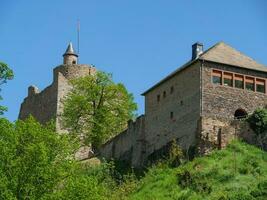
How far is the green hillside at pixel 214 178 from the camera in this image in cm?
4572

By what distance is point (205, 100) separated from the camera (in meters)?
51.8

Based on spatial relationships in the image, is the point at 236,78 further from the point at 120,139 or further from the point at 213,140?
the point at 120,139

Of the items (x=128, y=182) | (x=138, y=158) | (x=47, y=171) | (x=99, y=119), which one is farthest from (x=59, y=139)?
(x=99, y=119)

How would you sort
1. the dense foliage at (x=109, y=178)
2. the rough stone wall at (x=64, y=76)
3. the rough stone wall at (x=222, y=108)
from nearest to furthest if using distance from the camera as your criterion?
1. the dense foliage at (x=109, y=178)
2. the rough stone wall at (x=222, y=108)
3. the rough stone wall at (x=64, y=76)

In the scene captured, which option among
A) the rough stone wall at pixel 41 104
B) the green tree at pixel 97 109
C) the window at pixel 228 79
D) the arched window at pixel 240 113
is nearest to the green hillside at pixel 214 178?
the arched window at pixel 240 113

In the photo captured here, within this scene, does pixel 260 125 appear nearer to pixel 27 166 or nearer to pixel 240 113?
pixel 240 113

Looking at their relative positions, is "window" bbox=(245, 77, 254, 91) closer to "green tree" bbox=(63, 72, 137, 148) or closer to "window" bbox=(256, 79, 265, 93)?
"window" bbox=(256, 79, 265, 93)

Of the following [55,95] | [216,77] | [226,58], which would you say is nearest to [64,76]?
[55,95]

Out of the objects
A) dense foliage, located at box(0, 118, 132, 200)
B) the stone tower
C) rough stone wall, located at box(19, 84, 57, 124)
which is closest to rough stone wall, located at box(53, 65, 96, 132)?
the stone tower

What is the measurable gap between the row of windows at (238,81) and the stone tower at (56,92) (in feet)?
67.1

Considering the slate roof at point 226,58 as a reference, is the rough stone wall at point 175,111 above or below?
below

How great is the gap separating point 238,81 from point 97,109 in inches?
713

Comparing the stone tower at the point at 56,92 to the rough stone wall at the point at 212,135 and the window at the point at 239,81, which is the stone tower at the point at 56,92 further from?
the rough stone wall at the point at 212,135

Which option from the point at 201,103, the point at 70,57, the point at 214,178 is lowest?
the point at 214,178
